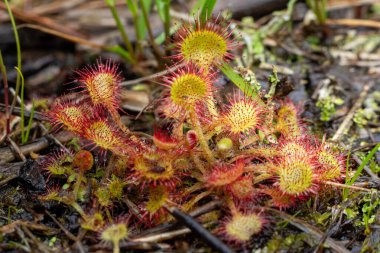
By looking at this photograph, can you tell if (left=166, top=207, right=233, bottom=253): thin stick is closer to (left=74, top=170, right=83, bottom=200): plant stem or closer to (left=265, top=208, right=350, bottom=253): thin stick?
(left=265, top=208, right=350, bottom=253): thin stick

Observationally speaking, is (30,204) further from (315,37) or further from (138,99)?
(315,37)

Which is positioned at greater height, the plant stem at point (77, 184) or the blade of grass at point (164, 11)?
the blade of grass at point (164, 11)

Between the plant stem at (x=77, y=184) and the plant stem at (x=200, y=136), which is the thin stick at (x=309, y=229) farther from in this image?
the plant stem at (x=77, y=184)

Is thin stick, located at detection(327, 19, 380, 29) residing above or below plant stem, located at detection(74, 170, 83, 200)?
below

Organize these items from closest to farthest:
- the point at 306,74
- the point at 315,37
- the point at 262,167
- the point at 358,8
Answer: the point at 262,167, the point at 306,74, the point at 315,37, the point at 358,8

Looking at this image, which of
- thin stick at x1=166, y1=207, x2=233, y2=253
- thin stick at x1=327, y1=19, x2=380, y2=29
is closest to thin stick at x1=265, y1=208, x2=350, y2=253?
thin stick at x1=166, y1=207, x2=233, y2=253

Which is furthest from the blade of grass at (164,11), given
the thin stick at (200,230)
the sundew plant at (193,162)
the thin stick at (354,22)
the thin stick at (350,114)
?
the thin stick at (200,230)

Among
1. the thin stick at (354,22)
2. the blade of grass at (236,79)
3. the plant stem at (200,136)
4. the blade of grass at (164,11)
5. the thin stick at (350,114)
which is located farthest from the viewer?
the thin stick at (354,22)

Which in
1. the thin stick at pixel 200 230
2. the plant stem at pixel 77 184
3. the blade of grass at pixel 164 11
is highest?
the blade of grass at pixel 164 11

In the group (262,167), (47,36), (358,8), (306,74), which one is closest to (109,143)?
(262,167)
